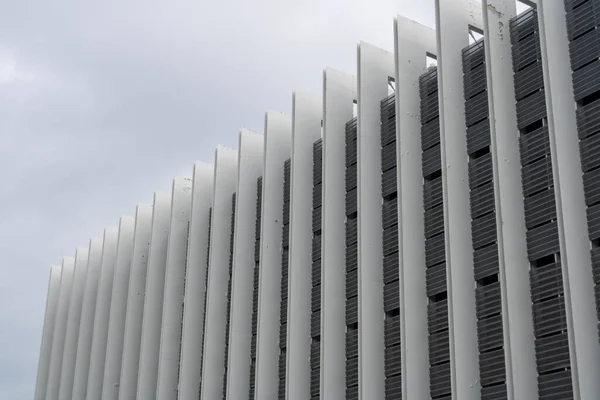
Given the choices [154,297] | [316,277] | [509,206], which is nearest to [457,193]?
[509,206]

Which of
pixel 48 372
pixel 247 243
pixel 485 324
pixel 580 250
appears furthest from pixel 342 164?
pixel 48 372

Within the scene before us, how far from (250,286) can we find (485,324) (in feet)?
59.1

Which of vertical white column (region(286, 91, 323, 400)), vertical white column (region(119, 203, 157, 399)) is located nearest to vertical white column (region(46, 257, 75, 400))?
vertical white column (region(119, 203, 157, 399))

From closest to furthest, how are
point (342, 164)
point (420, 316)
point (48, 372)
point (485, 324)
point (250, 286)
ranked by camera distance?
point (485, 324) < point (420, 316) < point (342, 164) < point (250, 286) < point (48, 372)

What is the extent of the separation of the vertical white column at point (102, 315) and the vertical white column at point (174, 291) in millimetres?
Result: 8641

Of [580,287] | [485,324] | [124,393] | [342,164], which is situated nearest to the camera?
[580,287]

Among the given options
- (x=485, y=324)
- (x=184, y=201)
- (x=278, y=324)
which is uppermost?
(x=184, y=201)

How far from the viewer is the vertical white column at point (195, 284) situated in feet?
160

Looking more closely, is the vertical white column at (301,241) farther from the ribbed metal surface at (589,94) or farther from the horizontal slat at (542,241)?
the ribbed metal surface at (589,94)

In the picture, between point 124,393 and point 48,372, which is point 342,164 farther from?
point 48,372

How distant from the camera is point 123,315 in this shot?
5912 cm

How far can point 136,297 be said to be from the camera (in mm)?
56969

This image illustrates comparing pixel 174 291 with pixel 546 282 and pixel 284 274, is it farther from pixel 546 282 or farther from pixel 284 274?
pixel 546 282

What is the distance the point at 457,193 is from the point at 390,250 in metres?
4.91
